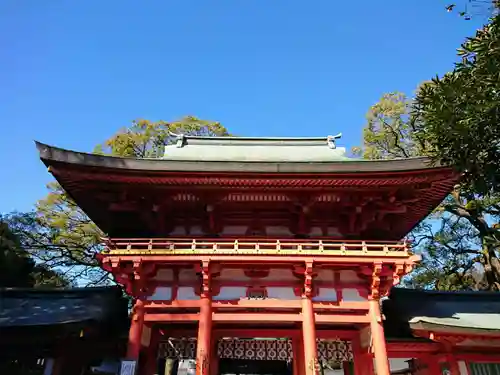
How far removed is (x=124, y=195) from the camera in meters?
9.32

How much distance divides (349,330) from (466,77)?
6558mm

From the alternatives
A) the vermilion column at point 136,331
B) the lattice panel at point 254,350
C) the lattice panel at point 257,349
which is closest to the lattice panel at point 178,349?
the lattice panel at point 257,349

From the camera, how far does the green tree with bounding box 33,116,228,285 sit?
20734 millimetres

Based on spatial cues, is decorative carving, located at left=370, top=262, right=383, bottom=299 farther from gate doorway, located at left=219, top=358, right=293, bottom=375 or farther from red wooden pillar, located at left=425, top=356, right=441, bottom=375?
gate doorway, located at left=219, top=358, right=293, bottom=375

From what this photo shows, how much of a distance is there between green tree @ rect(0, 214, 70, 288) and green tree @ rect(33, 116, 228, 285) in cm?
74

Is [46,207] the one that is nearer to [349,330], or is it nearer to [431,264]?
[349,330]

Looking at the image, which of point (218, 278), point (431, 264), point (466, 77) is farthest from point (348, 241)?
point (431, 264)

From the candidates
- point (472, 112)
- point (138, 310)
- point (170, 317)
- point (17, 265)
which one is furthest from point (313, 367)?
point (17, 265)

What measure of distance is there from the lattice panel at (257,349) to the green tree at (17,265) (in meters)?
10.6

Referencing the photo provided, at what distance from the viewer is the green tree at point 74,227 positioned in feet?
68.0

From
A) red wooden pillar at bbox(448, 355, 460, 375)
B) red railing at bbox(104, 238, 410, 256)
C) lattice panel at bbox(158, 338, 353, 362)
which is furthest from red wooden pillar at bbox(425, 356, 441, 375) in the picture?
red railing at bbox(104, 238, 410, 256)

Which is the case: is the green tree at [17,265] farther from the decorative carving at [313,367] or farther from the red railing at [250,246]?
the decorative carving at [313,367]

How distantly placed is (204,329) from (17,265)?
12773mm

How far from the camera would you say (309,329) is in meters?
8.36
